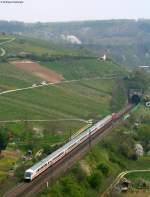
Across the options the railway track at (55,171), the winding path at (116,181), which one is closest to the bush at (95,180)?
the winding path at (116,181)

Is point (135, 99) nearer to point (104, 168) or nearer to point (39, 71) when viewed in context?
point (39, 71)

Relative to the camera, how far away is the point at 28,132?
105 m

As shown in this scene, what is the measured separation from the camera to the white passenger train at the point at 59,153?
249ft

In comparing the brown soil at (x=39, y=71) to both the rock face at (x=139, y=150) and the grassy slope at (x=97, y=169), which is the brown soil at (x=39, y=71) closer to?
the grassy slope at (x=97, y=169)

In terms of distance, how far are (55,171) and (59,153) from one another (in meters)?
6.93

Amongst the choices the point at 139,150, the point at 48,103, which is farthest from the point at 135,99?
the point at 139,150

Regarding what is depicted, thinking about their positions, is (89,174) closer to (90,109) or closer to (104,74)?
(90,109)

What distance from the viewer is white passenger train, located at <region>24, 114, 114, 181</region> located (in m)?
75.9

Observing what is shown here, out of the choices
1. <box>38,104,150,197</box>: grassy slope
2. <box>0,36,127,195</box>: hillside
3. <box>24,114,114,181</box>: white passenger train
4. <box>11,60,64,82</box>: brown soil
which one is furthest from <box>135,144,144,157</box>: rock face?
<box>11,60,64,82</box>: brown soil

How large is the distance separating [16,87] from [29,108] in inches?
725

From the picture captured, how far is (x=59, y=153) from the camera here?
89.1 metres

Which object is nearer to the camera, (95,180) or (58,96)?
(95,180)

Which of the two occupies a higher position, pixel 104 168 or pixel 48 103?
pixel 48 103

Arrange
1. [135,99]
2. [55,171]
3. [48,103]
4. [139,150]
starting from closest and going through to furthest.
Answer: [55,171] < [139,150] < [48,103] < [135,99]
